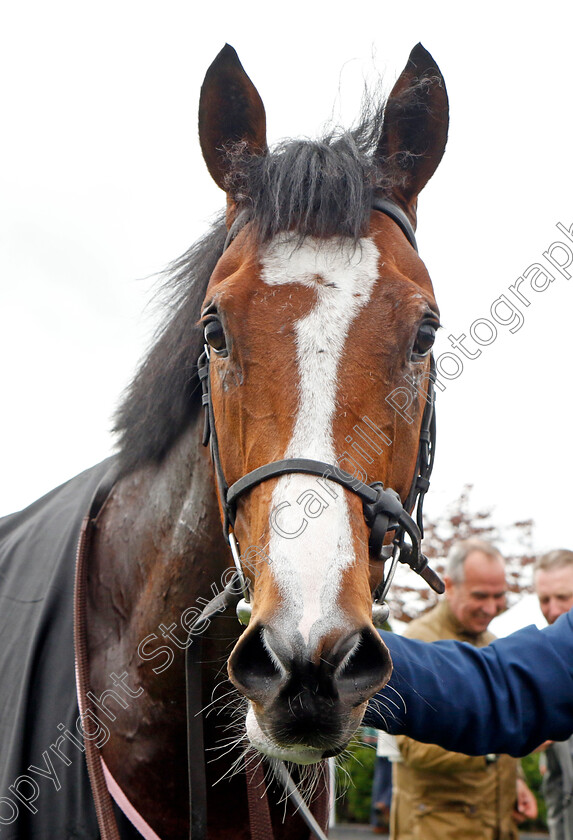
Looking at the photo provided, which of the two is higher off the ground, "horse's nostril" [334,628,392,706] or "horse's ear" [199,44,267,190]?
"horse's ear" [199,44,267,190]

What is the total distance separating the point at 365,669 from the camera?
73.9 inches

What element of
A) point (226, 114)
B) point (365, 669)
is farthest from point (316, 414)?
point (226, 114)

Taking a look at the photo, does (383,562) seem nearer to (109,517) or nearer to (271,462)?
(271,462)

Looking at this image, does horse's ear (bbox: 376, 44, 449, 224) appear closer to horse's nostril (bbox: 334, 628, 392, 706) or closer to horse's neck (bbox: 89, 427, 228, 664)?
horse's neck (bbox: 89, 427, 228, 664)

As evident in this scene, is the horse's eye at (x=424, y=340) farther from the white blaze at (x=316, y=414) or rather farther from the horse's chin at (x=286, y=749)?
the horse's chin at (x=286, y=749)

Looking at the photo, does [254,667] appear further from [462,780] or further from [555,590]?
[555,590]

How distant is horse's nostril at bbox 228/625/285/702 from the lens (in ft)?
6.09

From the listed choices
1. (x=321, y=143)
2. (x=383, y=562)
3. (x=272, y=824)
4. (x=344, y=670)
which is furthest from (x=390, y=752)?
(x=321, y=143)

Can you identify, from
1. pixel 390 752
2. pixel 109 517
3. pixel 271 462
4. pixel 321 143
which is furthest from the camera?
A: pixel 390 752

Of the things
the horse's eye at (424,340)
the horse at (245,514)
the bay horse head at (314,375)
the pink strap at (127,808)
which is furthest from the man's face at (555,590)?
the pink strap at (127,808)

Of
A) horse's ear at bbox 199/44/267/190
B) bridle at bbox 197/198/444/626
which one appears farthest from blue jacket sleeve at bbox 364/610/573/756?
horse's ear at bbox 199/44/267/190

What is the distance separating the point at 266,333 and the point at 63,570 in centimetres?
127

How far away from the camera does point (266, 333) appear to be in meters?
2.24

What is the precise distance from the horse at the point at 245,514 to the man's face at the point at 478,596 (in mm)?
2508
